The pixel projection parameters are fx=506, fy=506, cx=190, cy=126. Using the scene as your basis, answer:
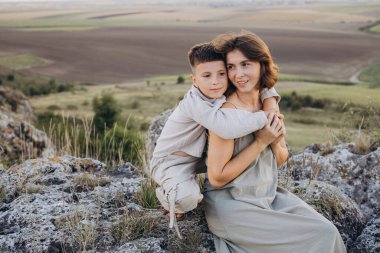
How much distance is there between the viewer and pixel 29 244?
378cm

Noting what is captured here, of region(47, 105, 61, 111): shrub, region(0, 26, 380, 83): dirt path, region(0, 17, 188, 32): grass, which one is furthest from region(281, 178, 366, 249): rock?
region(0, 17, 188, 32): grass

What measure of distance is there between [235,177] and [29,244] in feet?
5.41

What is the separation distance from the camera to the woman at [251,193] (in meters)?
3.82

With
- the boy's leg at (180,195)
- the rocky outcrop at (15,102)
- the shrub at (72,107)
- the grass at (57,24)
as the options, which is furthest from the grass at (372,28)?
the boy's leg at (180,195)

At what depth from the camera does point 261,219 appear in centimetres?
391

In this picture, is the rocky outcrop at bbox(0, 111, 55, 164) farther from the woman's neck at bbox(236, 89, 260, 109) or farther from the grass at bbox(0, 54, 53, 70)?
the grass at bbox(0, 54, 53, 70)

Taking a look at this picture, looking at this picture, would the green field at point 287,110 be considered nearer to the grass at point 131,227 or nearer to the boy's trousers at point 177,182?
the boy's trousers at point 177,182

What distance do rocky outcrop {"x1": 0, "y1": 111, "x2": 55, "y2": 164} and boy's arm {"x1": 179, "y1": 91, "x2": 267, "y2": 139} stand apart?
4599 mm

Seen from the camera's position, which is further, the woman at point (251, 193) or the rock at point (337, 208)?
the rock at point (337, 208)

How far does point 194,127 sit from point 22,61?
67732 mm

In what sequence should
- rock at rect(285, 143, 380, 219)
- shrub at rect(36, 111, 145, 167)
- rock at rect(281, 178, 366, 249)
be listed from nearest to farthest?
rock at rect(281, 178, 366, 249) < rock at rect(285, 143, 380, 219) < shrub at rect(36, 111, 145, 167)

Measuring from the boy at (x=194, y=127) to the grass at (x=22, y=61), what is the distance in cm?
6228

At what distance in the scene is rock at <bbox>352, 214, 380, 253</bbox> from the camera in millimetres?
4234

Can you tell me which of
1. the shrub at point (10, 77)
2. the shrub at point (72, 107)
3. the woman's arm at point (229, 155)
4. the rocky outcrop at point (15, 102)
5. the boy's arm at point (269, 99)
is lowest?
the shrub at point (10, 77)
